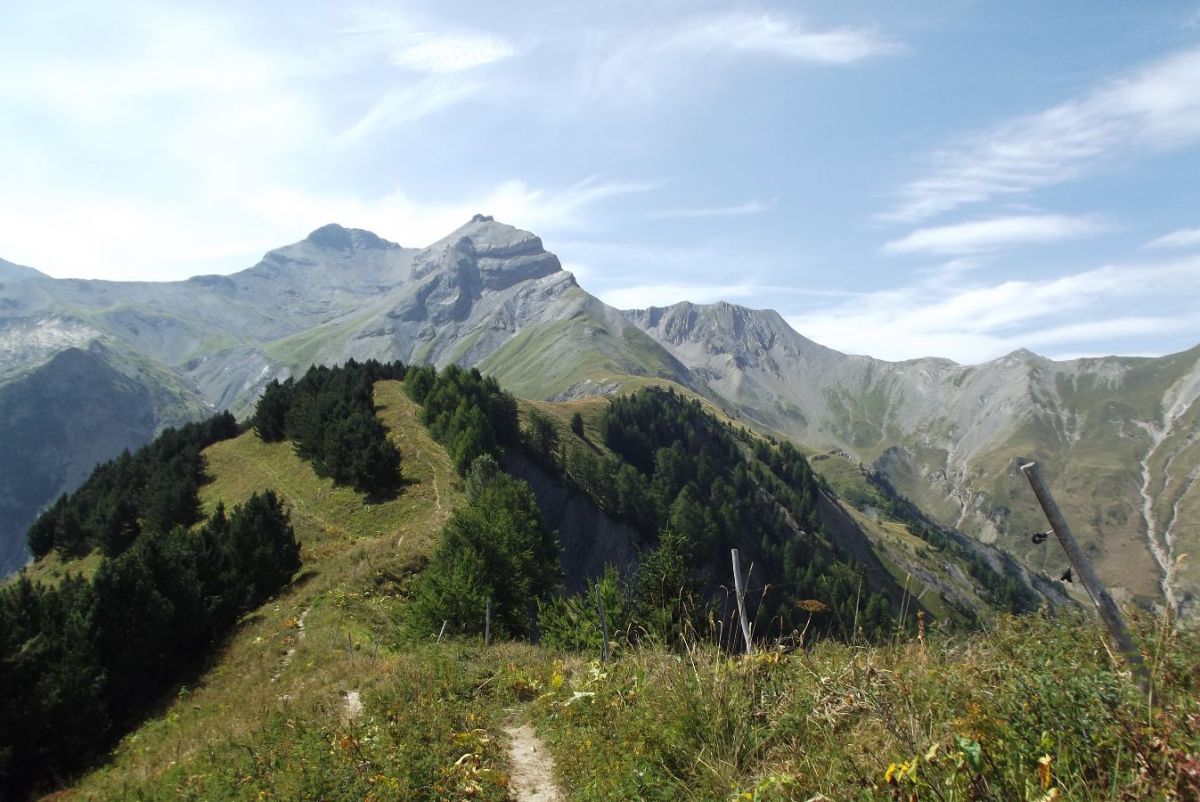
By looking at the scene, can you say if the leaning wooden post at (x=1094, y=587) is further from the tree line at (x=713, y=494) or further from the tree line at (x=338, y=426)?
the tree line at (x=713, y=494)

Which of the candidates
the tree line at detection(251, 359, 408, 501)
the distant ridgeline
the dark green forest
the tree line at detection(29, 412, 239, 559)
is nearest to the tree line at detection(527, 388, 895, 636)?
the tree line at detection(251, 359, 408, 501)

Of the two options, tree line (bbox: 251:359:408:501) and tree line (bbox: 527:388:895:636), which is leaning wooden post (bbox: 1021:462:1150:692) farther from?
tree line (bbox: 527:388:895:636)

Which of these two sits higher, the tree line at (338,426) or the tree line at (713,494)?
the tree line at (338,426)

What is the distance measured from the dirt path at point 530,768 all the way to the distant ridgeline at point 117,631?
53.8 ft

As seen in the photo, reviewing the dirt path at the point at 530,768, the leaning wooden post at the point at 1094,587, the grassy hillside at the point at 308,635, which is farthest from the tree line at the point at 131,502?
the leaning wooden post at the point at 1094,587

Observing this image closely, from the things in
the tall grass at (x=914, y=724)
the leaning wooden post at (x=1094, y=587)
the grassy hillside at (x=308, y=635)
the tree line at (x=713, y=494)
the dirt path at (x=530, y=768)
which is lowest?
the tree line at (x=713, y=494)

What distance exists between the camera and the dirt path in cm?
965

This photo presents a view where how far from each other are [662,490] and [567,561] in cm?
4593

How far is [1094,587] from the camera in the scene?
609 cm

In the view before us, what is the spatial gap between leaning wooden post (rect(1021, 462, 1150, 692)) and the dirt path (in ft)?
22.4

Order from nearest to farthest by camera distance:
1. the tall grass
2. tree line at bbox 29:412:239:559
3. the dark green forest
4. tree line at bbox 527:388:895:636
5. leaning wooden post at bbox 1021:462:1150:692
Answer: the tall grass < leaning wooden post at bbox 1021:462:1150:692 < the dark green forest < tree line at bbox 29:412:239:559 < tree line at bbox 527:388:895:636

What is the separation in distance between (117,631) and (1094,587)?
30.0 metres

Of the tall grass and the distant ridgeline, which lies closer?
the tall grass

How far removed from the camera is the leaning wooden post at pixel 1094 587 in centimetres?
589
